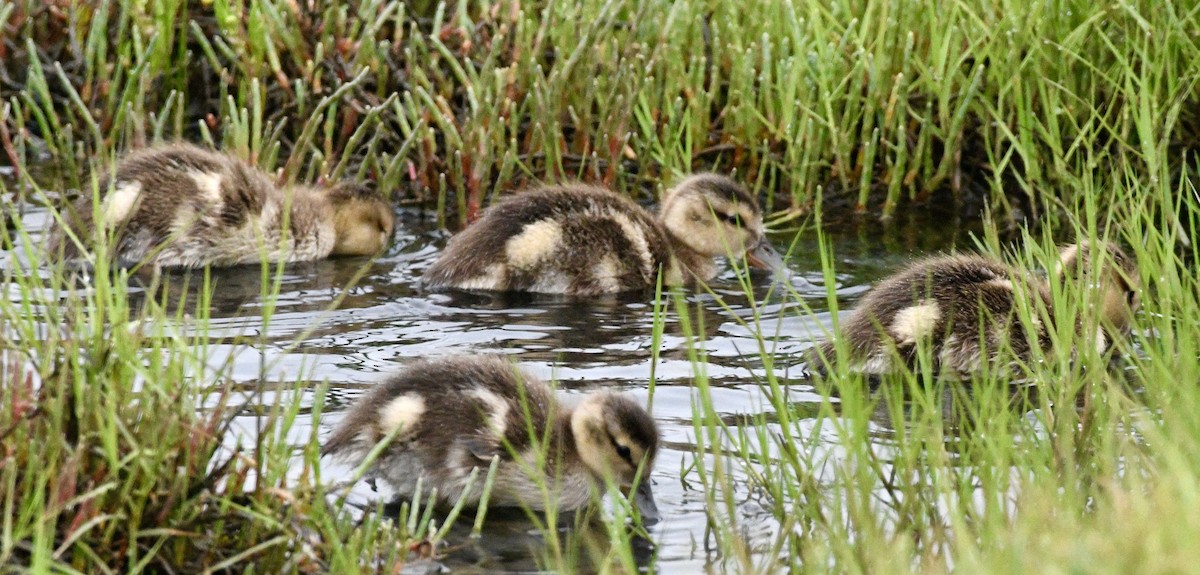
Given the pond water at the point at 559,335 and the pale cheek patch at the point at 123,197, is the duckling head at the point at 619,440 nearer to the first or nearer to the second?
the pond water at the point at 559,335

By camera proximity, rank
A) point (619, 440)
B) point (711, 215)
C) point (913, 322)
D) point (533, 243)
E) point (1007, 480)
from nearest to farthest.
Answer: point (1007, 480) → point (619, 440) → point (913, 322) → point (533, 243) → point (711, 215)

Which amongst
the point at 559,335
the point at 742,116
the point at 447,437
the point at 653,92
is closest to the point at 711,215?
the point at 742,116

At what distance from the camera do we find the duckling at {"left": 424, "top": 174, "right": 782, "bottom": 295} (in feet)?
19.7

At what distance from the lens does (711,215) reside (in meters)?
6.57

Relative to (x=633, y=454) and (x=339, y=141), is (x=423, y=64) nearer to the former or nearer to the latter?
(x=339, y=141)

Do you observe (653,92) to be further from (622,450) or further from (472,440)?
(622,450)

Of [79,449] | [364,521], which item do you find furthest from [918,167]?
[79,449]

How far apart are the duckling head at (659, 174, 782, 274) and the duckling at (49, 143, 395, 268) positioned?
1.09 meters

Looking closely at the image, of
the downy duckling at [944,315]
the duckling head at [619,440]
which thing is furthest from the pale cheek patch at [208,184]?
the duckling head at [619,440]

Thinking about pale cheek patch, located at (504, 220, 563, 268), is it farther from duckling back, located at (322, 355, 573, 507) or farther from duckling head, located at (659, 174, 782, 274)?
duckling back, located at (322, 355, 573, 507)

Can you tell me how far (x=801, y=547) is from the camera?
3459 mm

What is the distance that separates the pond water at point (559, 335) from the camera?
13.1 feet

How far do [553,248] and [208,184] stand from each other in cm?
126

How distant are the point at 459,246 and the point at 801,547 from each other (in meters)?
2.83
